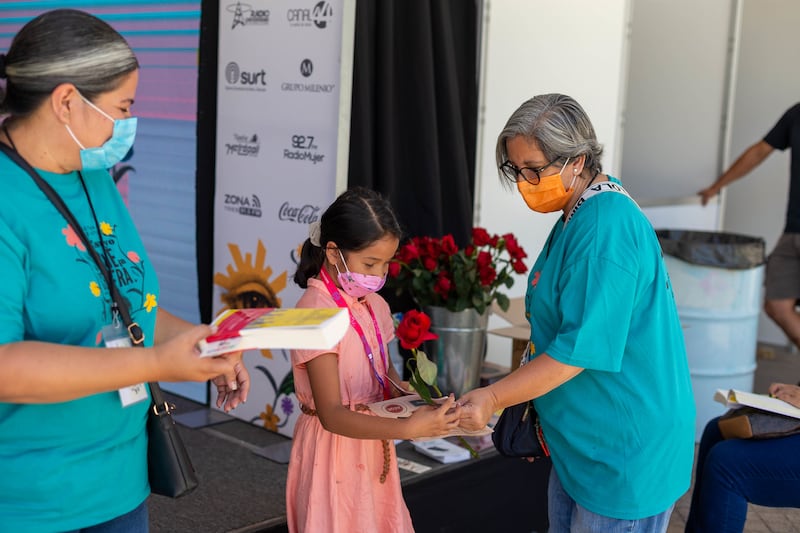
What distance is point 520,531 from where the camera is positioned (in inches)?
129

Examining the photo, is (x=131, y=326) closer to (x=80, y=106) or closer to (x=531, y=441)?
(x=80, y=106)

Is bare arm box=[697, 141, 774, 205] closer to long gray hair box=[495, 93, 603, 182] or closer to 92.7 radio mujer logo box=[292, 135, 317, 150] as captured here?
92.7 radio mujer logo box=[292, 135, 317, 150]

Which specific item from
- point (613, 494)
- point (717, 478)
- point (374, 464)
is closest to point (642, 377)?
point (613, 494)

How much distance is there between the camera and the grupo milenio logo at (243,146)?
3639 mm

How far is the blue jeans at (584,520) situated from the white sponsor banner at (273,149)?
5.54 feet

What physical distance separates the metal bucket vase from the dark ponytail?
1252 millimetres

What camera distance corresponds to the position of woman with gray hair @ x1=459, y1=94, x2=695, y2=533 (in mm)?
1722

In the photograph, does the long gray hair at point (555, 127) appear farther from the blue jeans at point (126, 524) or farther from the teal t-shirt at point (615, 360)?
the blue jeans at point (126, 524)

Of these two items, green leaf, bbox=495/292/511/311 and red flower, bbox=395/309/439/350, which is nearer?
red flower, bbox=395/309/439/350

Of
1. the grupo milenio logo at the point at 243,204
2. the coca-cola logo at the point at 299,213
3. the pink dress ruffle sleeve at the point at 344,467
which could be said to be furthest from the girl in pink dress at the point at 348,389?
the grupo milenio logo at the point at 243,204

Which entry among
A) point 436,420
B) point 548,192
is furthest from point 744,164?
point 436,420

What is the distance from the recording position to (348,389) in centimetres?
213

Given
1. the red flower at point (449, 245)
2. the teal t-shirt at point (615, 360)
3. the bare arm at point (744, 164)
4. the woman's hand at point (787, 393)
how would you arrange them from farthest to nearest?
the bare arm at point (744, 164)
the red flower at point (449, 245)
the woman's hand at point (787, 393)
the teal t-shirt at point (615, 360)

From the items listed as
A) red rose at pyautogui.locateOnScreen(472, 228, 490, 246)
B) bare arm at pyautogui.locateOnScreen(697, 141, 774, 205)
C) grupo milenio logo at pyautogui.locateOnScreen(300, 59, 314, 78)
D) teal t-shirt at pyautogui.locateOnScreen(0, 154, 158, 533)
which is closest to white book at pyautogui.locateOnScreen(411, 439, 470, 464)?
red rose at pyautogui.locateOnScreen(472, 228, 490, 246)
